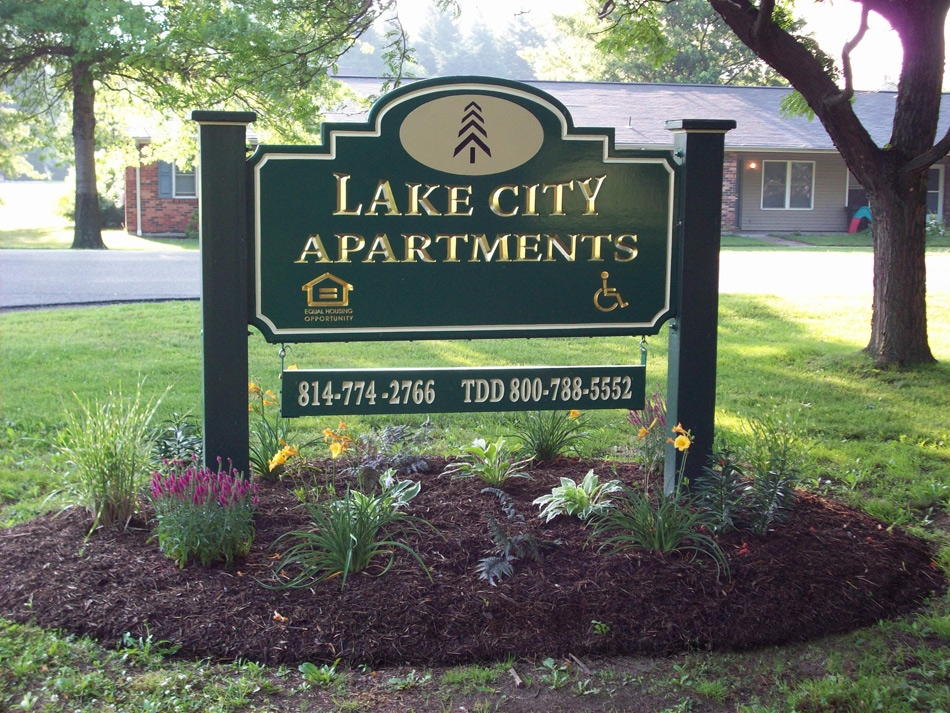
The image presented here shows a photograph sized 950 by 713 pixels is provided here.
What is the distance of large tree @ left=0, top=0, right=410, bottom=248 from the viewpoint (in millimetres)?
8289

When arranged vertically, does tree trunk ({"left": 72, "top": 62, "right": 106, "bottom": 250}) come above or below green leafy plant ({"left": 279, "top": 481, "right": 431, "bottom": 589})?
above

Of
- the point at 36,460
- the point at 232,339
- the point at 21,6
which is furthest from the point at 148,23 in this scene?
the point at 232,339

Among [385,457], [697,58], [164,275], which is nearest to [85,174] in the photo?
[164,275]

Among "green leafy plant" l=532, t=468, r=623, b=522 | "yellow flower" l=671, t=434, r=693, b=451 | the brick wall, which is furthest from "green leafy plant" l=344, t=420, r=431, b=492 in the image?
the brick wall

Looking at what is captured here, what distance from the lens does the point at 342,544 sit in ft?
12.8

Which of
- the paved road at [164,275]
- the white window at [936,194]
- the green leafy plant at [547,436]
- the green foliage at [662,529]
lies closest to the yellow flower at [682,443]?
the green foliage at [662,529]

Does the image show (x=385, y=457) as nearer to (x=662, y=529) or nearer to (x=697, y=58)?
(x=662, y=529)

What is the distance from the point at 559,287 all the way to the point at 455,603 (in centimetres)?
157

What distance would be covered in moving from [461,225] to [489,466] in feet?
3.98

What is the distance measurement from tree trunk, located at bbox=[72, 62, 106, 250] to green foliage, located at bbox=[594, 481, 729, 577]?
849 inches

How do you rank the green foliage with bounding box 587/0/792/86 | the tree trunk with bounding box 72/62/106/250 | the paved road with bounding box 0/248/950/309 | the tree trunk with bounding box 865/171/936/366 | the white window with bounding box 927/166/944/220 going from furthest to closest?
the green foliage with bounding box 587/0/792/86
the white window with bounding box 927/166/944/220
the tree trunk with bounding box 72/62/106/250
the paved road with bounding box 0/248/950/309
the tree trunk with bounding box 865/171/936/366

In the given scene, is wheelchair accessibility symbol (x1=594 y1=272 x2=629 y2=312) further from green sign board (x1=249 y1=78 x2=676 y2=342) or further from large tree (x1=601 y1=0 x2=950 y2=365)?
large tree (x1=601 y1=0 x2=950 y2=365)

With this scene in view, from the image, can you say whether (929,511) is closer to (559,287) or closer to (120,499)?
(559,287)

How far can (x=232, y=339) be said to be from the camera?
4.25 metres
